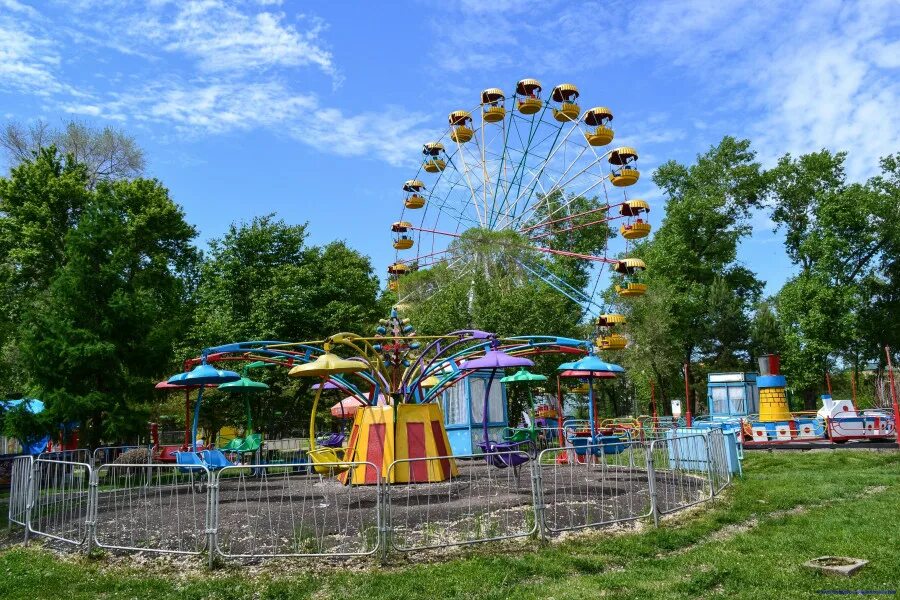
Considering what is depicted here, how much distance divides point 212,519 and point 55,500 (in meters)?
3.34

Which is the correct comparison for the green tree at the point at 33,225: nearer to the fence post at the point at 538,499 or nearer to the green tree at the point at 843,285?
the fence post at the point at 538,499

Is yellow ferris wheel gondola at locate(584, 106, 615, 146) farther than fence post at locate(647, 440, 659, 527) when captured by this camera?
Yes

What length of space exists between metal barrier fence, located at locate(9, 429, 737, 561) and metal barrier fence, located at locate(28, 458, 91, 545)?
0.8 inches

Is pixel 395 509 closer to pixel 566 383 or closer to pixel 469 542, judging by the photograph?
pixel 469 542

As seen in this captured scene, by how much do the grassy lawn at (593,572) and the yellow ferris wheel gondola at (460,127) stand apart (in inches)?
1134

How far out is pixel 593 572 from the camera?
7051 mm

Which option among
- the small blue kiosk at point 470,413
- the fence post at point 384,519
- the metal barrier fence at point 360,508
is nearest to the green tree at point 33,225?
the small blue kiosk at point 470,413

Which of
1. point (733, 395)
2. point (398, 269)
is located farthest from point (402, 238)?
point (733, 395)

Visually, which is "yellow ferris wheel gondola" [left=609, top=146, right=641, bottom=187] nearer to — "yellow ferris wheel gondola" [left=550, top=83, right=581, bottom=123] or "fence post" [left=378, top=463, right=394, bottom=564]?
"yellow ferris wheel gondola" [left=550, top=83, right=581, bottom=123]

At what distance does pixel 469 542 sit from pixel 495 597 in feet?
4.82

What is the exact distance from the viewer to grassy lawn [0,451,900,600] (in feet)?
20.9

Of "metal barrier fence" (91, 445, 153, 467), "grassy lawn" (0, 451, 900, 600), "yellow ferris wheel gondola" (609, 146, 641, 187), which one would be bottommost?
"grassy lawn" (0, 451, 900, 600)

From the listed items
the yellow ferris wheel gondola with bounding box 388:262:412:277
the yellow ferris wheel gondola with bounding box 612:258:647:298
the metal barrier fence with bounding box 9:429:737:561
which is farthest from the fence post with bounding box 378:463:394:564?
the yellow ferris wheel gondola with bounding box 388:262:412:277

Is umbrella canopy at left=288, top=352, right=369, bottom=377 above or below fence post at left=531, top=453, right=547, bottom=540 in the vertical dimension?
above
